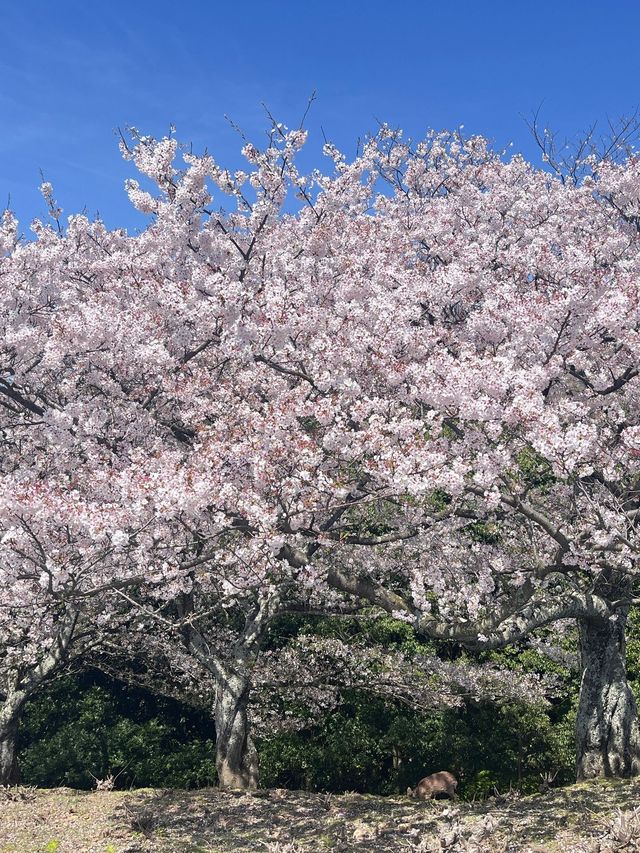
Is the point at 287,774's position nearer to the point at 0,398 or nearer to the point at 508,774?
the point at 508,774

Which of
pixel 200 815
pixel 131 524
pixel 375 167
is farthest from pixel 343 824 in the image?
pixel 375 167

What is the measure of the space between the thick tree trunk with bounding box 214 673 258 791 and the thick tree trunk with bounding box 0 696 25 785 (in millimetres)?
3806

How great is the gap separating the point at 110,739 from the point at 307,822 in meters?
7.57

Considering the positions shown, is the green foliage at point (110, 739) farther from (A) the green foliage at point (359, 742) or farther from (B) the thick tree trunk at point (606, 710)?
(B) the thick tree trunk at point (606, 710)

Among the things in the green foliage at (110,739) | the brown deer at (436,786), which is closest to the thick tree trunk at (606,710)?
the brown deer at (436,786)

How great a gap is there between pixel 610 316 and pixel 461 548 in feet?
13.8

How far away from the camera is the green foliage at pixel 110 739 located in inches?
644

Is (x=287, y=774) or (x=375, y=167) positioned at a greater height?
(x=375, y=167)

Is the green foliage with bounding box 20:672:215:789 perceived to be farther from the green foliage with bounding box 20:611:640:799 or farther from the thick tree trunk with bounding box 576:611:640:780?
the thick tree trunk with bounding box 576:611:640:780

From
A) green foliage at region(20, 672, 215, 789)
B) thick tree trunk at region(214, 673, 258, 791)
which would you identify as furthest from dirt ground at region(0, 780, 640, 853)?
green foliage at region(20, 672, 215, 789)

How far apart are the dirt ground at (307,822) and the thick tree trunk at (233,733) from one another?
83 cm

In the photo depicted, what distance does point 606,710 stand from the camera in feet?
39.8

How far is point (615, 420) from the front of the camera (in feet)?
34.4

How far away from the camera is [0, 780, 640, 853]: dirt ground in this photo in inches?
349
